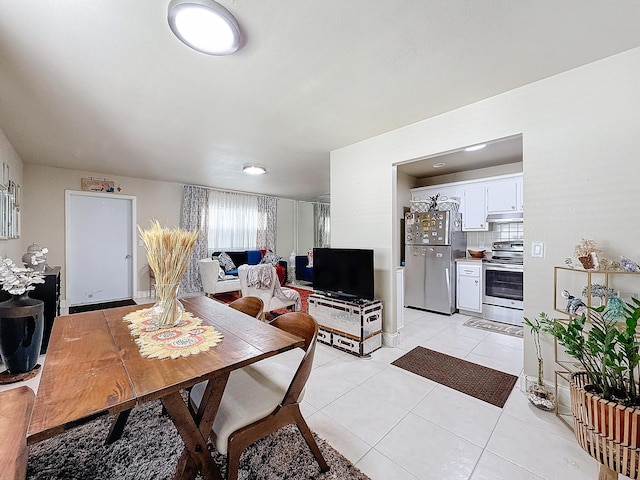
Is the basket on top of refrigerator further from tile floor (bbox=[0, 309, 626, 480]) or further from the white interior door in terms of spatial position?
the white interior door

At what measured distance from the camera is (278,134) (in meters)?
3.13

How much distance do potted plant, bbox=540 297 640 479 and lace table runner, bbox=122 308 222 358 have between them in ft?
5.78

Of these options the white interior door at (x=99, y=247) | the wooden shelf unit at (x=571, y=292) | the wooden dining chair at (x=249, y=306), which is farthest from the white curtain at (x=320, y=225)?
the wooden shelf unit at (x=571, y=292)

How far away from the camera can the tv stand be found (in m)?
2.89

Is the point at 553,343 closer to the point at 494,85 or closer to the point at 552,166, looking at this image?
the point at 552,166

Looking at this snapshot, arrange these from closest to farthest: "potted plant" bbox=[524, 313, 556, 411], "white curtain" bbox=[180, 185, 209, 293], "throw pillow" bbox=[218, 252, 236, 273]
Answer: "potted plant" bbox=[524, 313, 556, 411]
"white curtain" bbox=[180, 185, 209, 293]
"throw pillow" bbox=[218, 252, 236, 273]

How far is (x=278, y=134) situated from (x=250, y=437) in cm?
283

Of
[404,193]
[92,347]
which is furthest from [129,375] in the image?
[404,193]

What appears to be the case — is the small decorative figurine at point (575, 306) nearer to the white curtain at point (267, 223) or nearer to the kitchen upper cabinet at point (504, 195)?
the kitchen upper cabinet at point (504, 195)

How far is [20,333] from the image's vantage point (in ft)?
7.98

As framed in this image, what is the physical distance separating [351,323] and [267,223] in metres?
5.02

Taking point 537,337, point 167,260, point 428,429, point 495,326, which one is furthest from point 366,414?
point 495,326

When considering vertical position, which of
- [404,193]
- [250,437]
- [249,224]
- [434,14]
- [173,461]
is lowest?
[173,461]

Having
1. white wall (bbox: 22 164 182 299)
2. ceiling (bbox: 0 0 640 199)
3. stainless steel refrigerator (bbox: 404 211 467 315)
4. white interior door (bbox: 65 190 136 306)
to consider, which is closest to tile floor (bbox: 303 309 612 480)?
stainless steel refrigerator (bbox: 404 211 467 315)
